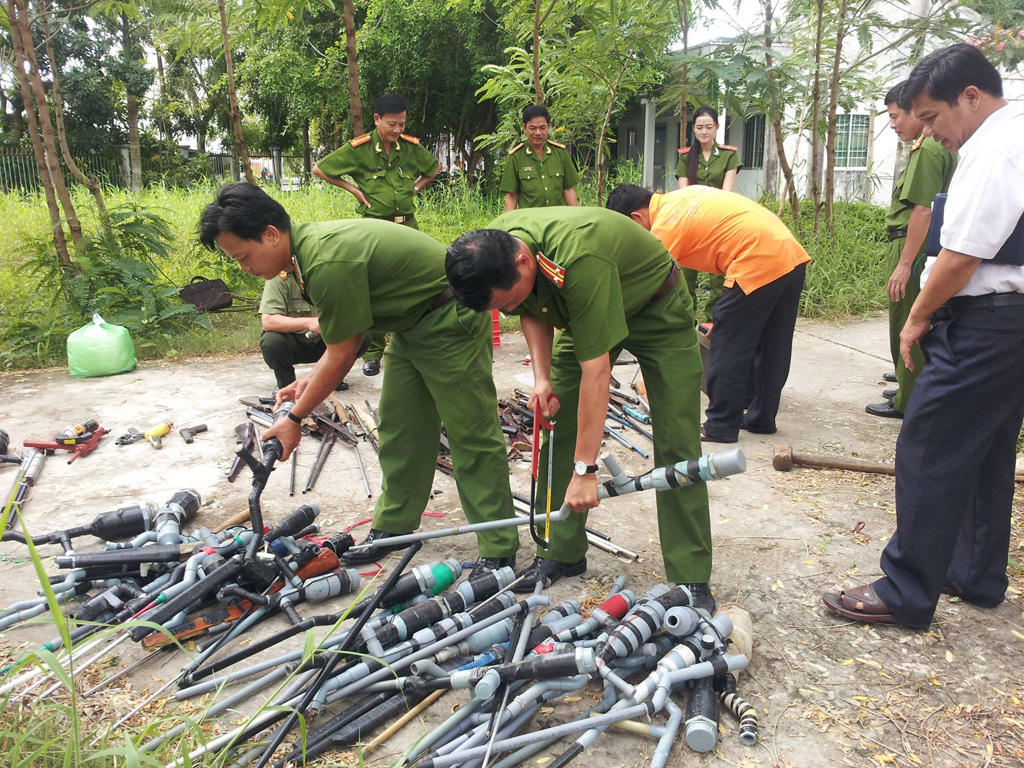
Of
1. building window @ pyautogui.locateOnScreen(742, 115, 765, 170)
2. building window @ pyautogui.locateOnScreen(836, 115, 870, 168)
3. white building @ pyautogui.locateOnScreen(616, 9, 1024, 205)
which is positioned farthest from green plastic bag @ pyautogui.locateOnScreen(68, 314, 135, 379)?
building window @ pyautogui.locateOnScreen(742, 115, 765, 170)

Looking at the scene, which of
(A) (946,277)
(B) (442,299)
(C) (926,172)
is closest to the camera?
(A) (946,277)

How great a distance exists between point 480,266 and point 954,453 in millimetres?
1788

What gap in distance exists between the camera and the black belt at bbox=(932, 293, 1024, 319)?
2.41m

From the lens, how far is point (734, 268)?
14.5ft

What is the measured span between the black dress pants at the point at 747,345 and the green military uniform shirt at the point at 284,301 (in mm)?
2773

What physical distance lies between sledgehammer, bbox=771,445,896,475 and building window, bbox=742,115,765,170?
15.4 meters

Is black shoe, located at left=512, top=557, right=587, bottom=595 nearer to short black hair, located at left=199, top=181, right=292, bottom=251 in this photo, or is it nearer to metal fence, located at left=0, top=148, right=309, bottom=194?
short black hair, located at left=199, top=181, right=292, bottom=251

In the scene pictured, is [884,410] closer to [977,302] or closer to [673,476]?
[977,302]

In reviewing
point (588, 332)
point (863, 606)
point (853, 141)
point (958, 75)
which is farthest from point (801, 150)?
point (588, 332)

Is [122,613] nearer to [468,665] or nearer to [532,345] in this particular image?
[468,665]

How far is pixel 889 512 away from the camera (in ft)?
12.5

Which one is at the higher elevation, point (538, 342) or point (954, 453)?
point (538, 342)

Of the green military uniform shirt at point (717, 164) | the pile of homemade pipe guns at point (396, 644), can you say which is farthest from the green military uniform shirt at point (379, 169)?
the pile of homemade pipe guns at point (396, 644)

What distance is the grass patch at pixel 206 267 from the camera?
277 inches
